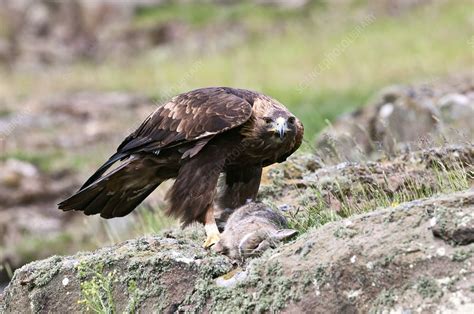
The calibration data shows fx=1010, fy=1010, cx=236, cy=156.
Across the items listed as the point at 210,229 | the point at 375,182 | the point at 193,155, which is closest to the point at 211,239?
the point at 210,229

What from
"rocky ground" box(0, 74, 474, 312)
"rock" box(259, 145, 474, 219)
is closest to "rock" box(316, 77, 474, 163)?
"rocky ground" box(0, 74, 474, 312)

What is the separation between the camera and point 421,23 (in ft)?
75.8

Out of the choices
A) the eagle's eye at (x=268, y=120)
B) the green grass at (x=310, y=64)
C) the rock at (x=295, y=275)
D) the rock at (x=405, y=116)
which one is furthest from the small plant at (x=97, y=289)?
the green grass at (x=310, y=64)

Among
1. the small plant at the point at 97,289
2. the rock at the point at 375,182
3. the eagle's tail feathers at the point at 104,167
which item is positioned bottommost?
the rock at the point at 375,182

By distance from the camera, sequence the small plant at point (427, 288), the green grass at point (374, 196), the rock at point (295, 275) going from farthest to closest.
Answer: the green grass at point (374, 196) < the rock at point (295, 275) < the small plant at point (427, 288)

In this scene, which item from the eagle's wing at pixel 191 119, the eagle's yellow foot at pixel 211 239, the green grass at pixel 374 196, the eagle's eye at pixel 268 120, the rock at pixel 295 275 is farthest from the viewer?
the eagle's eye at pixel 268 120

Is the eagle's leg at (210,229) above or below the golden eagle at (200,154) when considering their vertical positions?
below

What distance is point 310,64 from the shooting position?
69.4ft

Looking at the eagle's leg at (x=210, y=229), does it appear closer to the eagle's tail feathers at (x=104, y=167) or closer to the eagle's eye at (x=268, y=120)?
the eagle's eye at (x=268, y=120)

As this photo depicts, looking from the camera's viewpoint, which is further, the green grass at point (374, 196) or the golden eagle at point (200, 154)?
the golden eagle at point (200, 154)

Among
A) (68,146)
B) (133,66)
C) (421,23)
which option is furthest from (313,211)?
(133,66)

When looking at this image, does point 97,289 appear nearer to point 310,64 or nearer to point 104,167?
point 104,167

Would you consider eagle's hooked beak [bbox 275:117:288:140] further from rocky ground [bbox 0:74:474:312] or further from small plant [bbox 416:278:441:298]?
small plant [bbox 416:278:441:298]

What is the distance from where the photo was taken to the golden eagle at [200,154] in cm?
659
